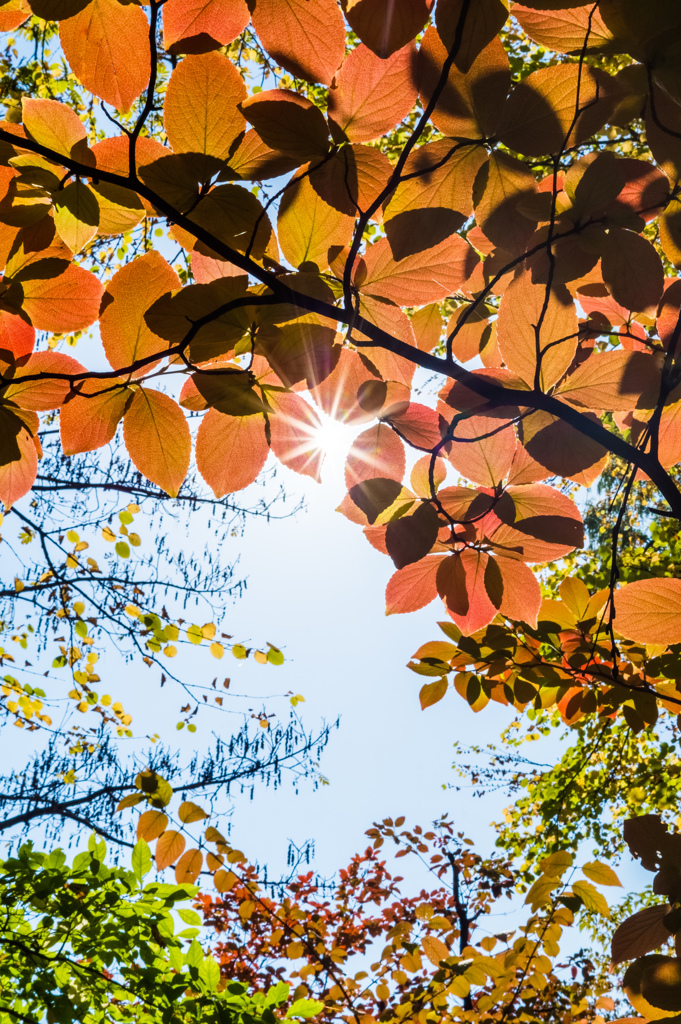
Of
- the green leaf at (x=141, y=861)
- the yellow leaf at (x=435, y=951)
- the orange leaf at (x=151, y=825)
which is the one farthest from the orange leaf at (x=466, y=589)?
the green leaf at (x=141, y=861)

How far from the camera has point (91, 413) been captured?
0.49 meters

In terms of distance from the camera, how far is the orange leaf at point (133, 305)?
0.45 meters

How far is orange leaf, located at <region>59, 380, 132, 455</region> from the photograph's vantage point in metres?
0.49

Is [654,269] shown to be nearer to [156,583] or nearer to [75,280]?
[75,280]

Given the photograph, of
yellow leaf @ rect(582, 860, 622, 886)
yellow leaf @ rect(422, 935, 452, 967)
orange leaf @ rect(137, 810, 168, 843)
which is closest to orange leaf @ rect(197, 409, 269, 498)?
orange leaf @ rect(137, 810, 168, 843)

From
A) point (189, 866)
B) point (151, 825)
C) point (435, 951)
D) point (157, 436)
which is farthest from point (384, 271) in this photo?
point (435, 951)

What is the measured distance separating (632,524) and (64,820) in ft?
17.6

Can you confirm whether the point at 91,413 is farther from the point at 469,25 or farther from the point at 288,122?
the point at 469,25

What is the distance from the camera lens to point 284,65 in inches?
15.5

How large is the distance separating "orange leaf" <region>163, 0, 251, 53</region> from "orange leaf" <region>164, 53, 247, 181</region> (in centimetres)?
1

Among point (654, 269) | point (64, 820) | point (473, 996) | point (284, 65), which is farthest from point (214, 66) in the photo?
point (473, 996)

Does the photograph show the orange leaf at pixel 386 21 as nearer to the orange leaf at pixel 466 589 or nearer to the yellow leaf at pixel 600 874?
the orange leaf at pixel 466 589

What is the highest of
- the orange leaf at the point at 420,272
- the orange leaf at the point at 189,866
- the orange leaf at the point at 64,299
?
the orange leaf at the point at 420,272

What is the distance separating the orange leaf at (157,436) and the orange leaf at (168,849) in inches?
29.0
